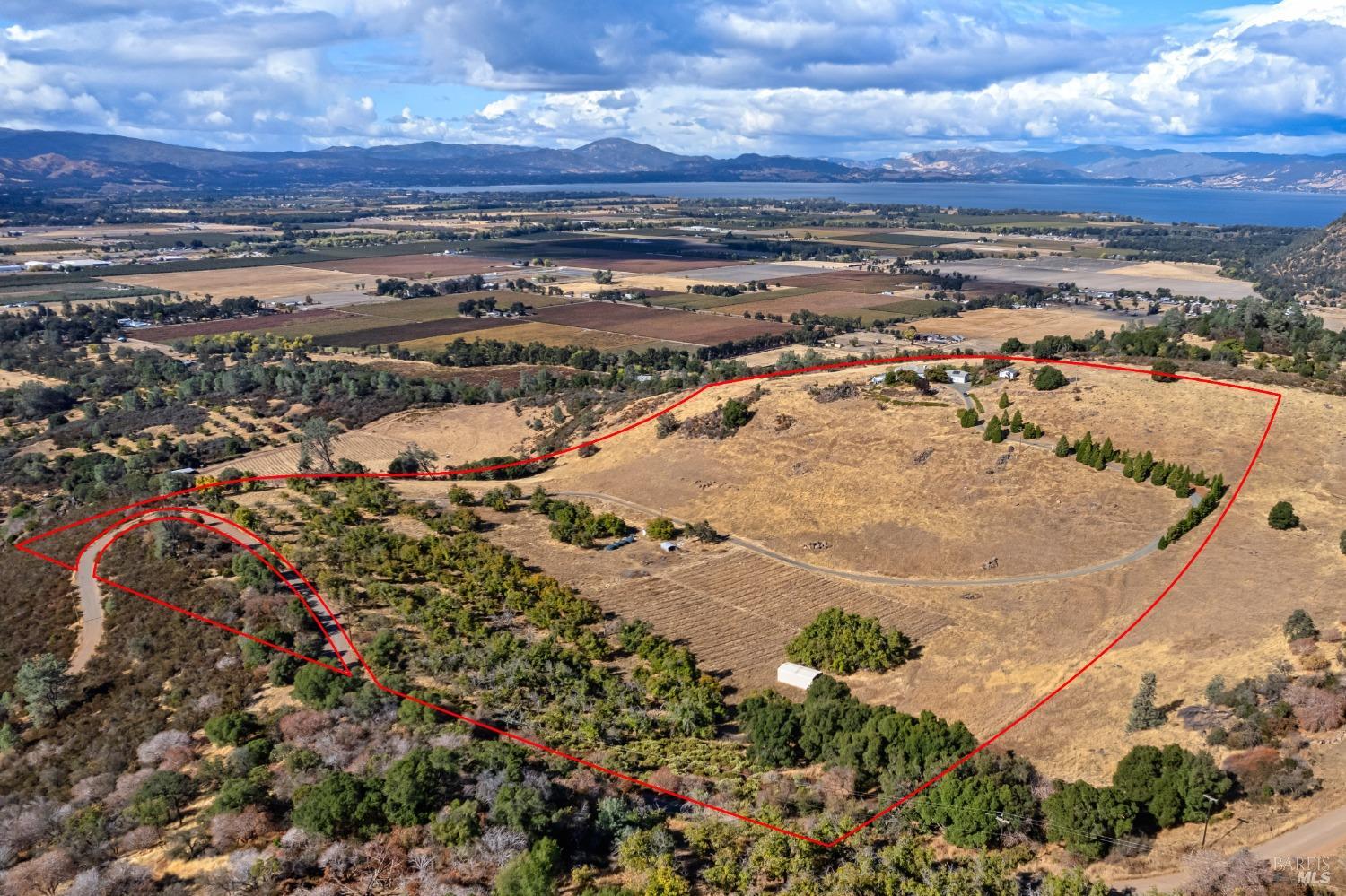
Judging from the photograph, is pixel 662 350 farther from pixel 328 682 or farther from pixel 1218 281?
pixel 1218 281

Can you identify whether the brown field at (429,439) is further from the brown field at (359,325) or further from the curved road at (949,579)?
the brown field at (359,325)

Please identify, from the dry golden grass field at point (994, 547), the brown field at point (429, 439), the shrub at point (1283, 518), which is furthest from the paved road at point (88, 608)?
the shrub at point (1283, 518)

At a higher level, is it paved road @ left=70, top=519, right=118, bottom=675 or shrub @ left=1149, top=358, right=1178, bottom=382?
shrub @ left=1149, top=358, right=1178, bottom=382

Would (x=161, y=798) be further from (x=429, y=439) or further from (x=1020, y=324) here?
(x=1020, y=324)

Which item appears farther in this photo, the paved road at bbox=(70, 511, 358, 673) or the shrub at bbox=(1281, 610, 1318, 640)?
the paved road at bbox=(70, 511, 358, 673)

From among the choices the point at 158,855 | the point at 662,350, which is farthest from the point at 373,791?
the point at 662,350

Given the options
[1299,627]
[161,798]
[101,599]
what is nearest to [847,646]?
[1299,627]

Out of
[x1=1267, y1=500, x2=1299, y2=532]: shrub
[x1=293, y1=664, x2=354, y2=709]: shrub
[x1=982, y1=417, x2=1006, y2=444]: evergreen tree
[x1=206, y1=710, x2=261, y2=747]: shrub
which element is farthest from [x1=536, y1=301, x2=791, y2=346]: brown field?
[x1=206, y1=710, x2=261, y2=747]: shrub

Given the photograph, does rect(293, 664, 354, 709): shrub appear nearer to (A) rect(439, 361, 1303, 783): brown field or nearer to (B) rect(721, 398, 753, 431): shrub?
(A) rect(439, 361, 1303, 783): brown field
